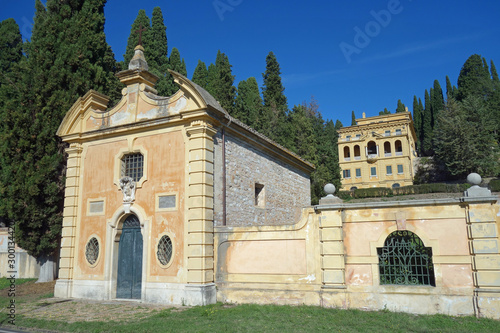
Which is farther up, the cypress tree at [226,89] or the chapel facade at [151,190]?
the cypress tree at [226,89]

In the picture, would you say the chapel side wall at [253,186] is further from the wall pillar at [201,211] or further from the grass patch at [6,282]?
the grass patch at [6,282]

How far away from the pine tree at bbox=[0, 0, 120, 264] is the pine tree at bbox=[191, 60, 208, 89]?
27.4 meters

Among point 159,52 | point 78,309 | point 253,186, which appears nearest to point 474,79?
point 159,52

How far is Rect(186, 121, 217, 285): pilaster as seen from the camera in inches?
396

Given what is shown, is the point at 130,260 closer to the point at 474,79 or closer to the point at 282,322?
the point at 282,322

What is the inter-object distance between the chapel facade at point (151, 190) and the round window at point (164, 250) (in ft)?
0.10

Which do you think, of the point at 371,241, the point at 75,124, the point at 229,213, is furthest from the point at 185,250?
the point at 75,124

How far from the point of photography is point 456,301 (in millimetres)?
8242

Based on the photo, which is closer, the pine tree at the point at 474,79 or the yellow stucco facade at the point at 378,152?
the yellow stucco facade at the point at 378,152

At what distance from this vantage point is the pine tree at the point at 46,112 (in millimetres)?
13875

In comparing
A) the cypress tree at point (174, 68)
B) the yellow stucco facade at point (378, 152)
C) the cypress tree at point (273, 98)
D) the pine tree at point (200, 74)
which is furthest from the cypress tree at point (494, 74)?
the cypress tree at point (174, 68)

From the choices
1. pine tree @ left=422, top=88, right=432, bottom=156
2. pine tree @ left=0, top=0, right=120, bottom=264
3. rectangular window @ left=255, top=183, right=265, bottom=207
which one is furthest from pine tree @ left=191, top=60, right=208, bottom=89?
pine tree @ left=422, top=88, right=432, bottom=156

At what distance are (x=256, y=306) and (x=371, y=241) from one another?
3402 millimetres

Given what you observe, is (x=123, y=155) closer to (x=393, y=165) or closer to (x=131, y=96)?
(x=131, y=96)
